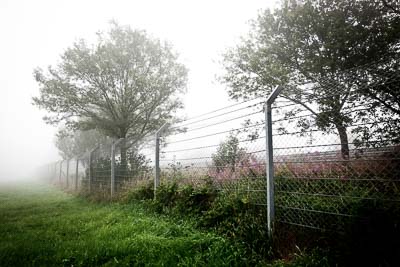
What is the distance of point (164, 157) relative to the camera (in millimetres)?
6855

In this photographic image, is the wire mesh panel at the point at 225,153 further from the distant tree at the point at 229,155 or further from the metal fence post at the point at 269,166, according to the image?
the metal fence post at the point at 269,166

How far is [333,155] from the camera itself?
11.8 ft

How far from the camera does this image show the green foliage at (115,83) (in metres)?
15.6

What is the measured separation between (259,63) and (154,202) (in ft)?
31.4

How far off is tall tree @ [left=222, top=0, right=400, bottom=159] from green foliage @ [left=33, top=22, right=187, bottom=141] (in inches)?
203

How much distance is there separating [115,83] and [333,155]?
1509 cm

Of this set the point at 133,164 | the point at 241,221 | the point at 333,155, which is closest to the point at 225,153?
the point at 241,221

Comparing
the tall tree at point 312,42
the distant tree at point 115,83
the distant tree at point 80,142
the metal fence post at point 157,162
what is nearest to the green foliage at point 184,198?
the metal fence post at point 157,162

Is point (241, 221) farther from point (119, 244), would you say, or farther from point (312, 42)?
point (312, 42)

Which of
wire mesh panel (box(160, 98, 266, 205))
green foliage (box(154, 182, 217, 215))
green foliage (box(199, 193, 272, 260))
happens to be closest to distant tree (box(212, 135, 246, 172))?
→ wire mesh panel (box(160, 98, 266, 205))

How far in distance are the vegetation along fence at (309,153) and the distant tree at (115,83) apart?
10499 mm

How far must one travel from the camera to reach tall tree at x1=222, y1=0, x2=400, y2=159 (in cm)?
1016

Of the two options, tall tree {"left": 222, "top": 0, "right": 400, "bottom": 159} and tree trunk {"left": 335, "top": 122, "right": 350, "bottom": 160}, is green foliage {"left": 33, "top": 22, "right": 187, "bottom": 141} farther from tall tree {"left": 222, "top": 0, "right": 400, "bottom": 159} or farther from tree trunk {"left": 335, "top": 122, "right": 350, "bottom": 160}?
tree trunk {"left": 335, "top": 122, "right": 350, "bottom": 160}

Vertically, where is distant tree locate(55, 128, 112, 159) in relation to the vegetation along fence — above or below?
above
